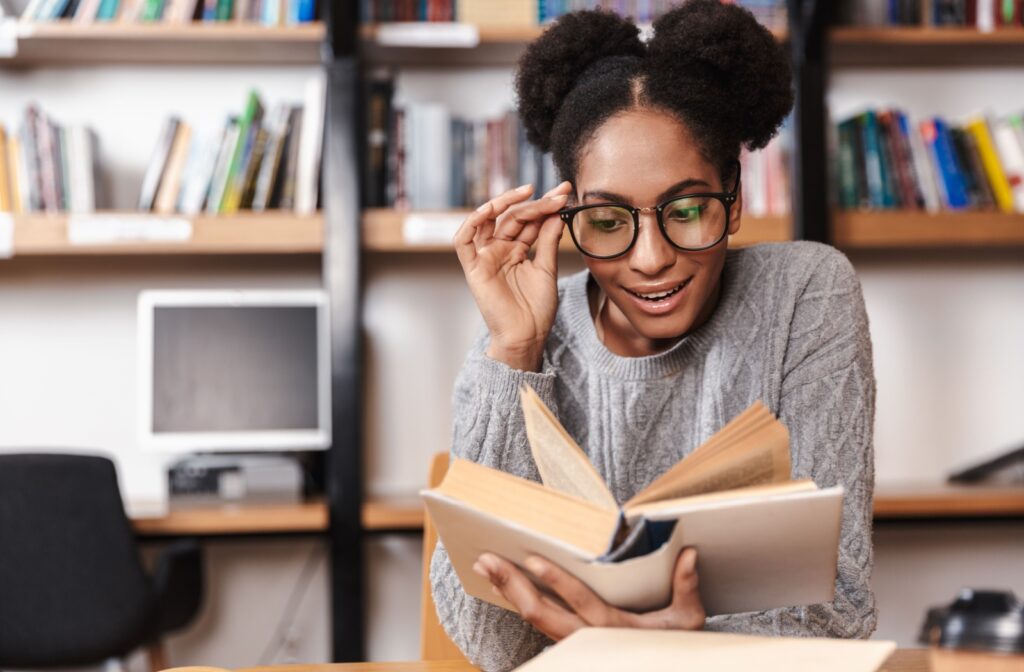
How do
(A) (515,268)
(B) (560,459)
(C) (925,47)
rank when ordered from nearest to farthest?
(B) (560,459)
(A) (515,268)
(C) (925,47)

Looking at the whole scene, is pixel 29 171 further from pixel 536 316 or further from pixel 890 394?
pixel 890 394

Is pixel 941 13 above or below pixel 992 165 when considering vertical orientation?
above

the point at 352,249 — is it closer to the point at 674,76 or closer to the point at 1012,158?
the point at 674,76

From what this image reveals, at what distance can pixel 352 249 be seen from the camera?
2453 mm

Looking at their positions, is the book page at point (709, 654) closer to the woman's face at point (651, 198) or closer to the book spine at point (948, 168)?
the woman's face at point (651, 198)

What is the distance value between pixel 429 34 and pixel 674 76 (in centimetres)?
139

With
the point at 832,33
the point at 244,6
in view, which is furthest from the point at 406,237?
the point at 832,33

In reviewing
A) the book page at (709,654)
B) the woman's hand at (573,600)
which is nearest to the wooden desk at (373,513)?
the woman's hand at (573,600)

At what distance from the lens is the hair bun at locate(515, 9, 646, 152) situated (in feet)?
4.28

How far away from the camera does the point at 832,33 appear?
8.38 feet

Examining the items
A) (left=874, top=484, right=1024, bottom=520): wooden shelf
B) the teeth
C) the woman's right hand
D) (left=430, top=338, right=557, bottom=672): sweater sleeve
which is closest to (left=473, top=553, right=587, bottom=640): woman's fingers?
(left=430, top=338, right=557, bottom=672): sweater sleeve

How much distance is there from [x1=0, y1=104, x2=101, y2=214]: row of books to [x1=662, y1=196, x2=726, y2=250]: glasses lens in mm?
1762

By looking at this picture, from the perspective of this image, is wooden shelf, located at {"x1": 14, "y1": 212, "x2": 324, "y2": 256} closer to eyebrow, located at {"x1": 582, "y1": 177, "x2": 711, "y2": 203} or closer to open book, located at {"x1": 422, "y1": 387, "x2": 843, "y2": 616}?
eyebrow, located at {"x1": 582, "y1": 177, "x2": 711, "y2": 203}

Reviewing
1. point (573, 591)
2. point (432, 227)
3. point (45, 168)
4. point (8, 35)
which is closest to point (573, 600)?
point (573, 591)
